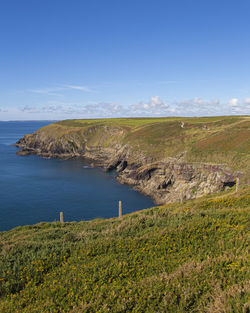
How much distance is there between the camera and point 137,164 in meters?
79.9

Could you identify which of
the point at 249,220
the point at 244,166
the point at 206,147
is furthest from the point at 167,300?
the point at 206,147

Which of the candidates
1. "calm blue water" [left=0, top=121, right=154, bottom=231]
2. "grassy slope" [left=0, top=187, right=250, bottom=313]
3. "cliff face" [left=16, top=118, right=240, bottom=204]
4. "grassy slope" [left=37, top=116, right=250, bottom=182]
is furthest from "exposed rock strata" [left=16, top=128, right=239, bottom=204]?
"grassy slope" [left=0, top=187, right=250, bottom=313]

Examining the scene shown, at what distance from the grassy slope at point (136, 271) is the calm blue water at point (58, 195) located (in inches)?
1438

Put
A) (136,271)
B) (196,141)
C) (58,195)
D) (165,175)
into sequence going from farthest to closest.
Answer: (196,141)
(165,175)
(58,195)
(136,271)

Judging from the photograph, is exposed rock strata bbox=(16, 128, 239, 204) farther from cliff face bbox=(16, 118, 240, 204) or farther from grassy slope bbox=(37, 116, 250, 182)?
grassy slope bbox=(37, 116, 250, 182)

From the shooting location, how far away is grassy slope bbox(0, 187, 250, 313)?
721 centimetres

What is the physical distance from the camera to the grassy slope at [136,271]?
7.21 m

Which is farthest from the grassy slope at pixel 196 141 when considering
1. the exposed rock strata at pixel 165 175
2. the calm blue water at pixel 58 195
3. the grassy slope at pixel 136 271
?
the grassy slope at pixel 136 271

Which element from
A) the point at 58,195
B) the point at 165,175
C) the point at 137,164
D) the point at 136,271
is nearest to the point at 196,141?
the point at 165,175

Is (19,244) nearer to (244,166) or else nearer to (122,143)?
(244,166)

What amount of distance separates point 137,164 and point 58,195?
32439 millimetres

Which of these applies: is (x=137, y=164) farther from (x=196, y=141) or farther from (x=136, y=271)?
(x=136, y=271)

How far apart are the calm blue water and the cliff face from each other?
5897mm

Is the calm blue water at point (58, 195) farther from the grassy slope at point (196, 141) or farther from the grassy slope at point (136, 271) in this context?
the grassy slope at point (136, 271)
